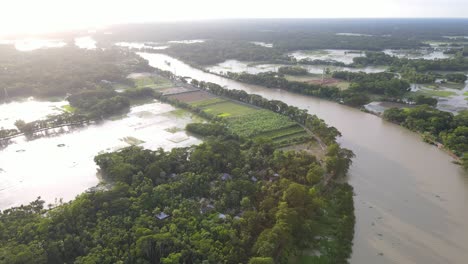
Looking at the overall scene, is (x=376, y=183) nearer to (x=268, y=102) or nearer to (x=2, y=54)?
(x=268, y=102)

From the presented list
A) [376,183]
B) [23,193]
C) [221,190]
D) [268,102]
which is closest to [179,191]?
[221,190]

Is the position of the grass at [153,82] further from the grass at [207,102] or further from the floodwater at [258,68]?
the floodwater at [258,68]

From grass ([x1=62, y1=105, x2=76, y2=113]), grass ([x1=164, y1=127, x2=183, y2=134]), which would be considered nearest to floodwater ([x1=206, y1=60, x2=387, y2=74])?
grass ([x1=62, y1=105, x2=76, y2=113])

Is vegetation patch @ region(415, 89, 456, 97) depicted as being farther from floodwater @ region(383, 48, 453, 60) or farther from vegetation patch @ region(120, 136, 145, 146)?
vegetation patch @ region(120, 136, 145, 146)

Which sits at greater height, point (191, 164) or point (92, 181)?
point (191, 164)

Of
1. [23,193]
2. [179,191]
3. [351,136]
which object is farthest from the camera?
[351,136]

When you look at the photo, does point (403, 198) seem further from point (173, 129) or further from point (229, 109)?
point (229, 109)

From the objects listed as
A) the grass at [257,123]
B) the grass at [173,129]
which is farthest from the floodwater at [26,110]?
the grass at [257,123]

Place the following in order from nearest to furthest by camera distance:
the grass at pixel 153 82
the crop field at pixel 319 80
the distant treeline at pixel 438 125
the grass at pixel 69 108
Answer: the distant treeline at pixel 438 125
the grass at pixel 69 108
the grass at pixel 153 82
the crop field at pixel 319 80
